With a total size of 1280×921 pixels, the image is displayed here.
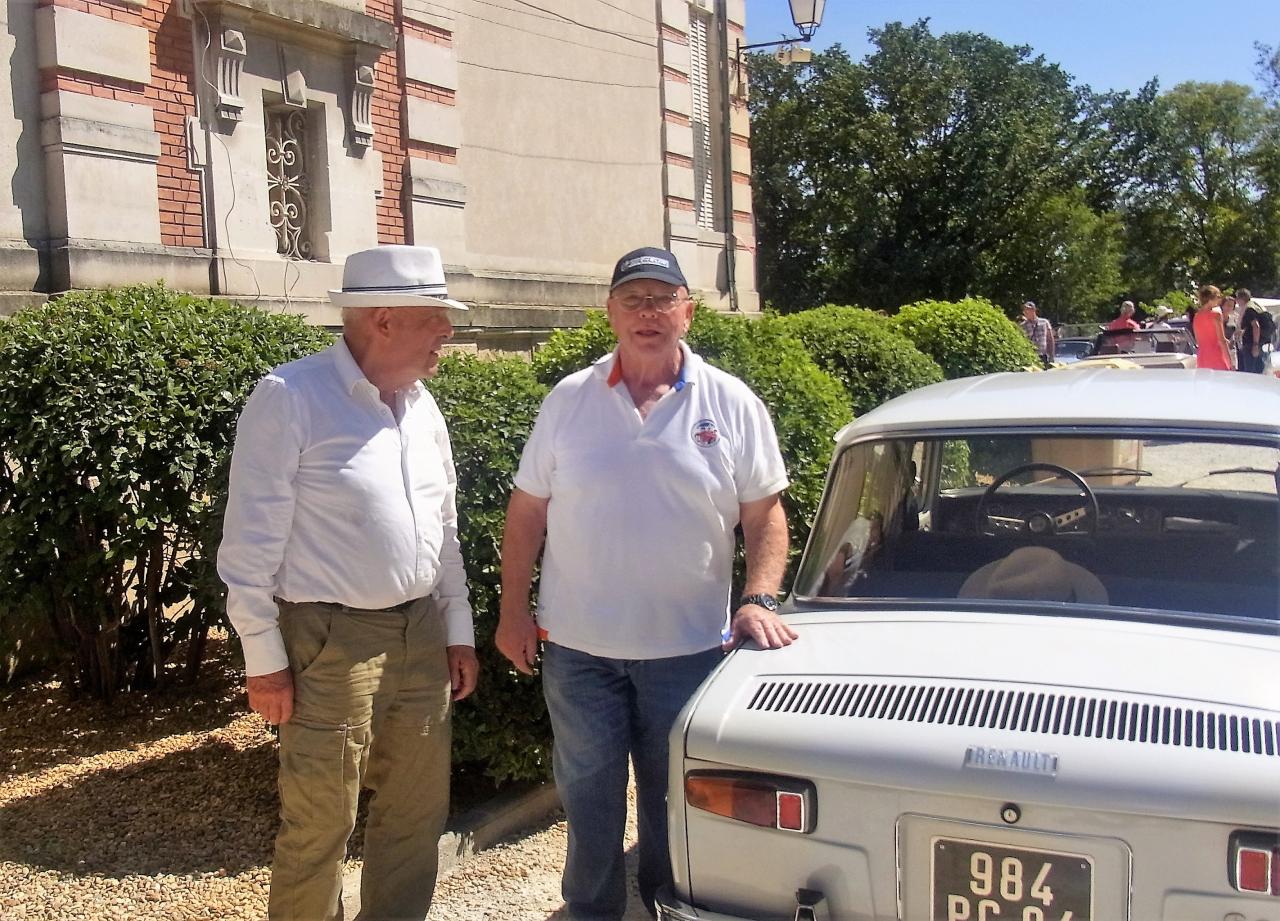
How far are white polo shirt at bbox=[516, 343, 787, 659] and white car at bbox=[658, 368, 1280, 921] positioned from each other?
301 millimetres

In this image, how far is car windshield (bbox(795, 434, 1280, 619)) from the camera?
10.8 feet

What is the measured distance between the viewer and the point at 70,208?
838cm

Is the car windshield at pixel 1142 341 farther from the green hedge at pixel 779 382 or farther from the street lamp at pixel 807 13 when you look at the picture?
the green hedge at pixel 779 382

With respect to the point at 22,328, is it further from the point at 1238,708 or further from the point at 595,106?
the point at 595,106

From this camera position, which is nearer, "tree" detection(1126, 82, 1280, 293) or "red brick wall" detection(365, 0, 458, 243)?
"red brick wall" detection(365, 0, 458, 243)

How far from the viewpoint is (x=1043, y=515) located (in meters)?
3.97

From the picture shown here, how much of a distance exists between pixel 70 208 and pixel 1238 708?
8201 millimetres

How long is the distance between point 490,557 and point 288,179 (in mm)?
7202

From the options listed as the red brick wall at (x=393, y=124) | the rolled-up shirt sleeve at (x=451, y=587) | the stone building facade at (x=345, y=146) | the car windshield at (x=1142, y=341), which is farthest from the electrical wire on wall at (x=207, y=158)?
the car windshield at (x=1142, y=341)

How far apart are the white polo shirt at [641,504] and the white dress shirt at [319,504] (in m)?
0.39

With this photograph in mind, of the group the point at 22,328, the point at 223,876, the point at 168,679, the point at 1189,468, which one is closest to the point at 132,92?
the point at 22,328

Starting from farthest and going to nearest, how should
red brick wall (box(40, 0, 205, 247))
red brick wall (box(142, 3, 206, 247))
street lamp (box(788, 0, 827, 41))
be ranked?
street lamp (box(788, 0, 827, 41)), red brick wall (box(142, 3, 206, 247)), red brick wall (box(40, 0, 205, 247))

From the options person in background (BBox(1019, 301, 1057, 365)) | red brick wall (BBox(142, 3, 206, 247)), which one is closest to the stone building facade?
red brick wall (BBox(142, 3, 206, 247))

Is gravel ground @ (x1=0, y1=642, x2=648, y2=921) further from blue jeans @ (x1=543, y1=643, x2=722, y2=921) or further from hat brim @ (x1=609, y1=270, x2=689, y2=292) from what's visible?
hat brim @ (x1=609, y1=270, x2=689, y2=292)
